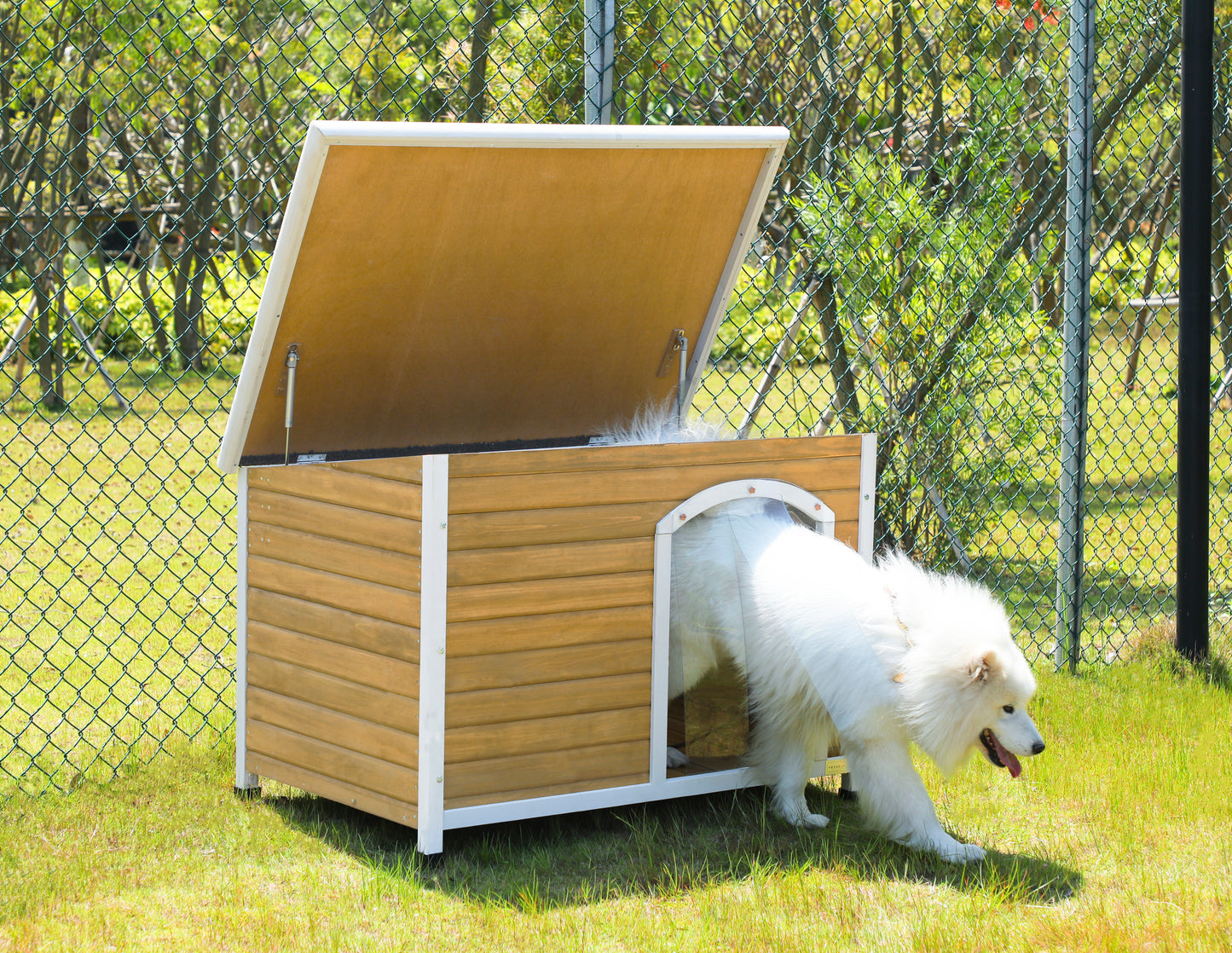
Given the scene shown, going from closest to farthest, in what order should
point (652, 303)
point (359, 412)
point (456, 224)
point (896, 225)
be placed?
point (456, 224) < point (359, 412) < point (652, 303) < point (896, 225)

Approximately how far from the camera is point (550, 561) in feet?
10.2

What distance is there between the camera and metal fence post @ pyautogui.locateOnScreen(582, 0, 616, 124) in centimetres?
387

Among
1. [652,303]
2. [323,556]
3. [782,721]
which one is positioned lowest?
[782,721]

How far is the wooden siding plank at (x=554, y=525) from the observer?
2.98 m

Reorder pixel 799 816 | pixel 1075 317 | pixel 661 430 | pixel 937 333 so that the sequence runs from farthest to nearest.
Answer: pixel 937 333
pixel 1075 317
pixel 661 430
pixel 799 816

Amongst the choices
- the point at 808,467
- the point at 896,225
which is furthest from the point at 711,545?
the point at 896,225

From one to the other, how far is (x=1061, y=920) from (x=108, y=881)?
6.77 feet

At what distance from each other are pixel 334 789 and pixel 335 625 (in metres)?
0.40

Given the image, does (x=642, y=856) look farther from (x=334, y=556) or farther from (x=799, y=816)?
(x=334, y=556)

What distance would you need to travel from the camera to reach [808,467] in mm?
3490

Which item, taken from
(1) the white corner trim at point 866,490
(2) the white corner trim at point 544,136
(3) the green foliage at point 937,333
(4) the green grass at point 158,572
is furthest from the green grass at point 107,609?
(3) the green foliage at point 937,333

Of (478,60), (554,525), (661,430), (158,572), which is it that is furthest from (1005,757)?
(158,572)

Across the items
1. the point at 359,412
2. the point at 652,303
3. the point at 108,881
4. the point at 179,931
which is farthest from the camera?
the point at 652,303

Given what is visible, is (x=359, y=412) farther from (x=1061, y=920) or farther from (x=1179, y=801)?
(x=1179, y=801)
